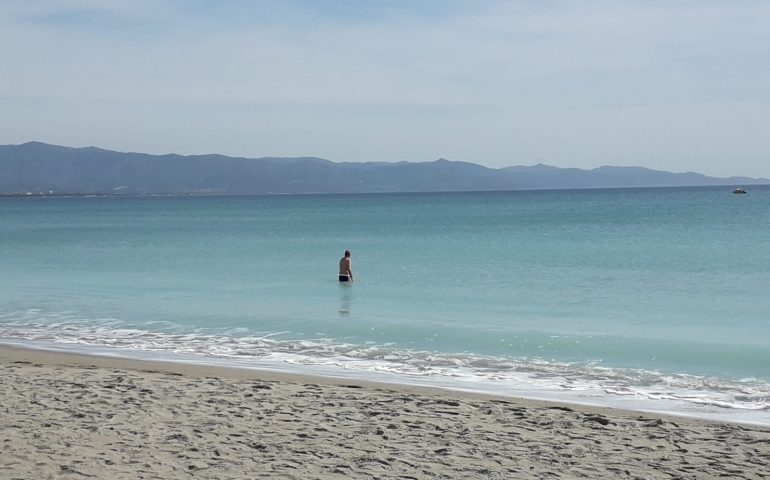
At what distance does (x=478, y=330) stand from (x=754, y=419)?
21.5 feet

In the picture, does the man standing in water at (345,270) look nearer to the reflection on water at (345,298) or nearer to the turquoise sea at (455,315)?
the reflection on water at (345,298)

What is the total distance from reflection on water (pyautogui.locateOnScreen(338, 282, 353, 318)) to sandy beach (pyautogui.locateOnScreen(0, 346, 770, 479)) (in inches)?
289

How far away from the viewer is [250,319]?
645 inches

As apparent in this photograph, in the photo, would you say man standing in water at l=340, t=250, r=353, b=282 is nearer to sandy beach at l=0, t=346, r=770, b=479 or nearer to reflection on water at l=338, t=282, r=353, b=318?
reflection on water at l=338, t=282, r=353, b=318

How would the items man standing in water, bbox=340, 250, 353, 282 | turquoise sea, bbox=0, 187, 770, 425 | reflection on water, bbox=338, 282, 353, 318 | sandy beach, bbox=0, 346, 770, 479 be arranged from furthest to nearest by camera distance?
man standing in water, bbox=340, 250, 353, 282
reflection on water, bbox=338, 282, 353, 318
turquoise sea, bbox=0, 187, 770, 425
sandy beach, bbox=0, 346, 770, 479

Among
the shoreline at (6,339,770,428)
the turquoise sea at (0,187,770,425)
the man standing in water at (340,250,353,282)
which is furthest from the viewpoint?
the man standing in water at (340,250,353,282)

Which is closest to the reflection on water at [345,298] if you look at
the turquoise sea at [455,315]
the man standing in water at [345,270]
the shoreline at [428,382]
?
the turquoise sea at [455,315]

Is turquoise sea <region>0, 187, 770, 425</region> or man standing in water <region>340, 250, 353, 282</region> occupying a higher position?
man standing in water <region>340, 250, 353, 282</region>

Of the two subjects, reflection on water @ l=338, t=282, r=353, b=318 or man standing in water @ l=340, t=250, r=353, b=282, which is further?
man standing in water @ l=340, t=250, r=353, b=282

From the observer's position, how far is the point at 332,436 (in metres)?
7.29

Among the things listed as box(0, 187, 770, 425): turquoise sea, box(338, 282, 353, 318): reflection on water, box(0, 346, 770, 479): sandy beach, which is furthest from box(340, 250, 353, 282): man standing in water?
box(0, 346, 770, 479): sandy beach

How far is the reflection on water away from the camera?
1705cm

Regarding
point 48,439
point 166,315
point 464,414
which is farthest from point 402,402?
point 166,315

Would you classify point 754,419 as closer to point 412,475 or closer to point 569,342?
point 412,475
